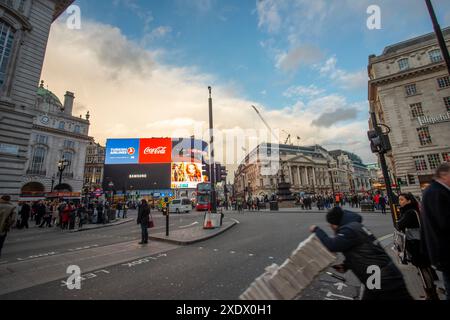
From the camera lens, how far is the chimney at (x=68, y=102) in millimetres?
49531

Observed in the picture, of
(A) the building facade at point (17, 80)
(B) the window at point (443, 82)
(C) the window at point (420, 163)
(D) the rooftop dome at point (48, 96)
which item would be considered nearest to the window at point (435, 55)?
(B) the window at point (443, 82)

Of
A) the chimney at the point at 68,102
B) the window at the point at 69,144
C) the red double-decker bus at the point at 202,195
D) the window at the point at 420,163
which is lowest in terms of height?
the red double-decker bus at the point at 202,195

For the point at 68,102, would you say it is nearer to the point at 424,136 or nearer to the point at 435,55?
the point at 424,136

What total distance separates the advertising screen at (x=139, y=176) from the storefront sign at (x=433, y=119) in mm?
62218

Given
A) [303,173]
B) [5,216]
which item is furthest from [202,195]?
[303,173]

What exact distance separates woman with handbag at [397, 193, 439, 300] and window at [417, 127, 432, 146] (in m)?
34.6

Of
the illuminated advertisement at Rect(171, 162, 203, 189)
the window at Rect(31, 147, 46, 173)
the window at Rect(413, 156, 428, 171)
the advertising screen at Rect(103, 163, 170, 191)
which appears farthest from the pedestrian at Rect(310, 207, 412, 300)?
the advertising screen at Rect(103, 163, 170, 191)

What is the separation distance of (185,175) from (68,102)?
36.8 metres

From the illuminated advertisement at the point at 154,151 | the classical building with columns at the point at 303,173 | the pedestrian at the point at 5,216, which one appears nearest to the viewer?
Answer: the pedestrian at the point at 5,216

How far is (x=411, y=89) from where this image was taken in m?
31.6

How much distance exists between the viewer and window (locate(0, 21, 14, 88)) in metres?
16.3

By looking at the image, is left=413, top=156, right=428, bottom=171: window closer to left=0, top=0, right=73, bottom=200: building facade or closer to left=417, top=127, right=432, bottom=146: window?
left=417, top=127, right=432, bottom=146: window

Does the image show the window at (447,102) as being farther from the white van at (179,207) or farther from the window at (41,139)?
the window at (41,139)
